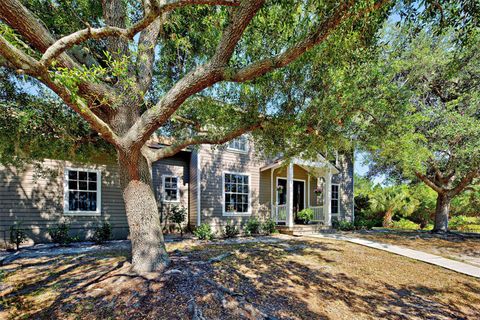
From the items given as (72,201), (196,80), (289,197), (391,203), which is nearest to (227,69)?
(196,80)

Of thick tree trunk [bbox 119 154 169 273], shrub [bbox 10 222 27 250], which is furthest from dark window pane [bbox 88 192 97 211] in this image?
thick tree trunk [bbox 119 154 169 273]

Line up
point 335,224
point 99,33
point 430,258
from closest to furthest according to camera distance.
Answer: point 99,33 < point 430,258 < point 335,224

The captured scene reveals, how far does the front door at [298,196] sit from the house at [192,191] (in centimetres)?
5

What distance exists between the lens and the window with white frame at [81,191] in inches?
360

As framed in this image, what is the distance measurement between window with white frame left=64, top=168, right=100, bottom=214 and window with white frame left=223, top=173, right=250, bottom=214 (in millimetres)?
4999

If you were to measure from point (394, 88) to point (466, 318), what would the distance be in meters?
5.13

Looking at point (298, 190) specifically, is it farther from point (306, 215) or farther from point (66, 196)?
point (66, 196)

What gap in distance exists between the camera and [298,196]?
14.0 m

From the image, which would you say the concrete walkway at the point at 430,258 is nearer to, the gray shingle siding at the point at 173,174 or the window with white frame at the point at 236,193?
the window with white frame at the point at 236,193

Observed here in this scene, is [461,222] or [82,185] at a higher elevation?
[82,185]

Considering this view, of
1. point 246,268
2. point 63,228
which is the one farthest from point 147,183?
point 63,228

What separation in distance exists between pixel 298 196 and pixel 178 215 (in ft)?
21.9

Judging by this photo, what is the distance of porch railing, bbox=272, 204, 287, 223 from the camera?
12.5 meters

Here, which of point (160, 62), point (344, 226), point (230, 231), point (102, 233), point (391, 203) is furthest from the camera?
point (391, 203)
